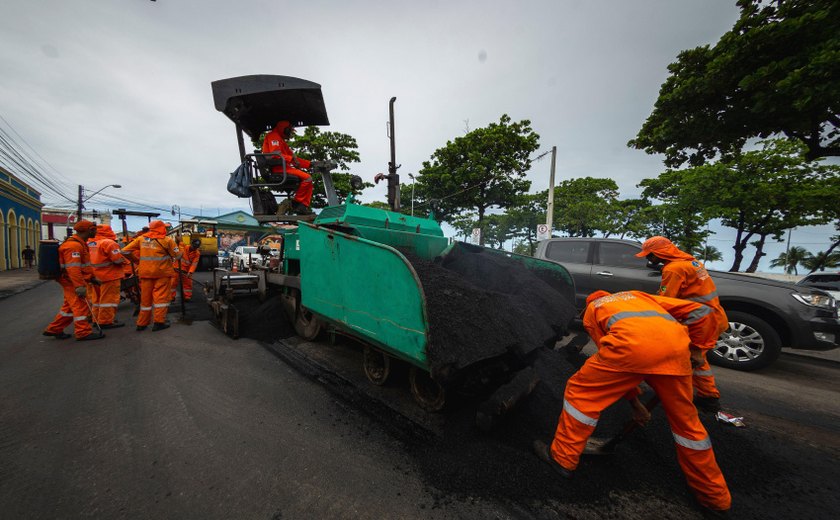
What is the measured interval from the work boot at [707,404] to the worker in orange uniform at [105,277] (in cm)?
789

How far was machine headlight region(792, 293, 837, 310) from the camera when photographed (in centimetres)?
370

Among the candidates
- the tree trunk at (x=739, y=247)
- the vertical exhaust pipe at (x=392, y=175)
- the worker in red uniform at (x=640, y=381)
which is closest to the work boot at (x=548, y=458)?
the worker in red uniform at (x=640, y=381)

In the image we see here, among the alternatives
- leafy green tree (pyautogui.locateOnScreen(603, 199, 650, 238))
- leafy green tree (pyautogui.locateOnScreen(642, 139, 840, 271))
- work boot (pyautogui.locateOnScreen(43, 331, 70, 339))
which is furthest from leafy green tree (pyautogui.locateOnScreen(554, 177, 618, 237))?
work boot (pyautogui.locateOnScreen(43, 331, 70, 339))

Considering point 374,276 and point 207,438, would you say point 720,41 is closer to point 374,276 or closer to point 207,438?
point 374,276

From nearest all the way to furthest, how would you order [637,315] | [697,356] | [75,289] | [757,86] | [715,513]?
[715,513]
[637,315]
[697,356]
[75,289]
[757,86]

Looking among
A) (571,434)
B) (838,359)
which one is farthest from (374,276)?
(838,359)

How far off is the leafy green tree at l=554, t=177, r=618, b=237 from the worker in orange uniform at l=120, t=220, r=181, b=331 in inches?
1222

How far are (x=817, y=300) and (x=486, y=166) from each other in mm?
13484

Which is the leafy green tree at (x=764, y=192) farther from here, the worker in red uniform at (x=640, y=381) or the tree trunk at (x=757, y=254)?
the worker in red uniform at (x=640, y=381)

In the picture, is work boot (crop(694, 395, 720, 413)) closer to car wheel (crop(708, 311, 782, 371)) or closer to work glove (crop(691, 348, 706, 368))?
work glove (crop(691, 348, 706, 368))

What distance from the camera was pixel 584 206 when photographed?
2830 cm

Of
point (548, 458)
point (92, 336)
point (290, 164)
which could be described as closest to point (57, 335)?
point (92, 336)

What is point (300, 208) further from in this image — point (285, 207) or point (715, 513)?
point (715, 513)

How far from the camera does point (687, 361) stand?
1.67 meters
